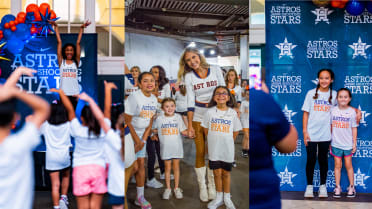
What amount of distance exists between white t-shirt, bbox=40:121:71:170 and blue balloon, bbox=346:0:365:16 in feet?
9.09

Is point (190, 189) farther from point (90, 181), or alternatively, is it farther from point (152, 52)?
point (152, 52)

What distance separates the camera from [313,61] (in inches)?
130

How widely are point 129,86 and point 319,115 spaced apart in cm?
225

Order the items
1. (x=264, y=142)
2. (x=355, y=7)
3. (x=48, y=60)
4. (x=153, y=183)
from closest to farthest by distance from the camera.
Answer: (x=264, y=142) < (x=153, y=183) < (x=48, y=60) < (x=355, y=7)

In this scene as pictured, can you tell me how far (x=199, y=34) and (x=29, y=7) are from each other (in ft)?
5.01

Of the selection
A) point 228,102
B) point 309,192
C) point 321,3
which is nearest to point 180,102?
point 228,102

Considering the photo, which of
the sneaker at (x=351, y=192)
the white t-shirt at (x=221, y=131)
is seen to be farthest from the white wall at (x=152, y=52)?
the sneaker at (x=351, y=192)

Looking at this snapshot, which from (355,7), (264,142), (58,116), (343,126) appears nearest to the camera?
(264,142)

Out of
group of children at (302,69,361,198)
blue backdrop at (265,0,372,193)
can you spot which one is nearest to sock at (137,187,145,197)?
blue backdrop at (265,0,372,193)

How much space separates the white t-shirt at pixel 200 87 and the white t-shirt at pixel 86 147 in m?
0.61

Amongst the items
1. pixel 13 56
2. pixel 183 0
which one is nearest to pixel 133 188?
pixel 183 0

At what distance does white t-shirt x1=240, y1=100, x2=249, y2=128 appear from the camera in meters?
1.66

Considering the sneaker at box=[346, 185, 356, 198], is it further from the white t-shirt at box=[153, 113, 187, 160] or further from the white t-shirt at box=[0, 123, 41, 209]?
the white t-shirt at box=[0, 123, 41, 209]

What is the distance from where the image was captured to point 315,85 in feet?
10.8
